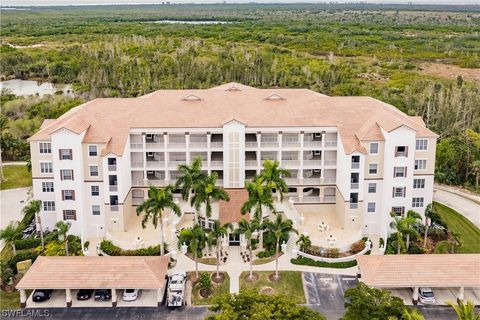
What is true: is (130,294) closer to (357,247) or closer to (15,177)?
(357,247)

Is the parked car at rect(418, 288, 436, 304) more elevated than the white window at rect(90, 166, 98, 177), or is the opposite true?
the white window at rect(90, 166, 98, 177)

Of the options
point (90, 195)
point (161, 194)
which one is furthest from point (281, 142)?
point (90, 195)

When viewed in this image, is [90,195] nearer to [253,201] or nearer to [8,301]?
[8,301]

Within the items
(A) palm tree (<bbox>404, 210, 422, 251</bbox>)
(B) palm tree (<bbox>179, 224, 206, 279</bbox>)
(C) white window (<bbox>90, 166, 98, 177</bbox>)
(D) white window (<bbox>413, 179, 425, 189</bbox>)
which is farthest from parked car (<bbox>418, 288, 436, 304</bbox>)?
(C) white window (<bbox>90, 166, 98, 177</bbox>)

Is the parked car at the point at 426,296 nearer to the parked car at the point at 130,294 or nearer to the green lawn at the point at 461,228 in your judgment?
the green lawn at the point at 461,228

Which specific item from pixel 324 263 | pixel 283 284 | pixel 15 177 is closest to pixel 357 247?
pixel 324 263

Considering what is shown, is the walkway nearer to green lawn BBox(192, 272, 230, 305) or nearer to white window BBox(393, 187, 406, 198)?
white window BBox(393, 187, 406, 198)
